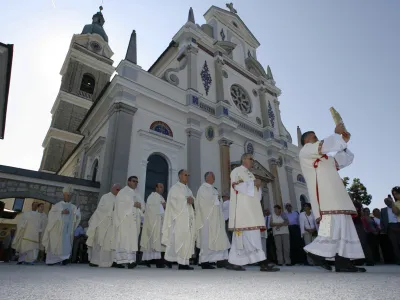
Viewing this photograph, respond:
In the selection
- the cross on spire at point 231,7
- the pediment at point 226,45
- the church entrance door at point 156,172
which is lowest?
the church entrance door at point 156,172

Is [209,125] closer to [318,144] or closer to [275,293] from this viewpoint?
[318,144]

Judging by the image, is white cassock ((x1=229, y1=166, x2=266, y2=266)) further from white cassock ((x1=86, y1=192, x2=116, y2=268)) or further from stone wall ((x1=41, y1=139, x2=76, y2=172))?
stone wall ((x1=41, y1=139, x2=76, y2=172))

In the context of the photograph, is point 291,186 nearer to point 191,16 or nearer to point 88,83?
point 191,16

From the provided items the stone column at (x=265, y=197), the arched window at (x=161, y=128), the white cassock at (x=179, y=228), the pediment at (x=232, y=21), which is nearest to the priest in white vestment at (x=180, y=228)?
the white cassock at (x=179, y=228)

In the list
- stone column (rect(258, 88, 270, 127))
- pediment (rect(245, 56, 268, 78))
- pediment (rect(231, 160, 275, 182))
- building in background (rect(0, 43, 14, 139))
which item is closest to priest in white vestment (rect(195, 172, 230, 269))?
building in background (rect(0, 43, 14, 139))

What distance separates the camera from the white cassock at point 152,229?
21.6 ft

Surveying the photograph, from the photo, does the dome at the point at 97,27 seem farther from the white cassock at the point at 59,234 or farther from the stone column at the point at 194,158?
the white cassock at the point at 59,234

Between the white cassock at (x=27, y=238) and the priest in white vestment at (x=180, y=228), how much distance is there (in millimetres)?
4934

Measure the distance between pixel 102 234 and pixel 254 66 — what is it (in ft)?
55.4

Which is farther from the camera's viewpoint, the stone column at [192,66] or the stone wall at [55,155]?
the stone wall at [55,155]

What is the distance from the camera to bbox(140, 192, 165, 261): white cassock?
21.6 feet

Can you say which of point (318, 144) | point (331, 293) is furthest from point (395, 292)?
point (318, 144)

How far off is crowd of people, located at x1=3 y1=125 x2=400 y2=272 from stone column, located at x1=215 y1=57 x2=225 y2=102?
27.7ft

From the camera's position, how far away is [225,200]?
328 inches
